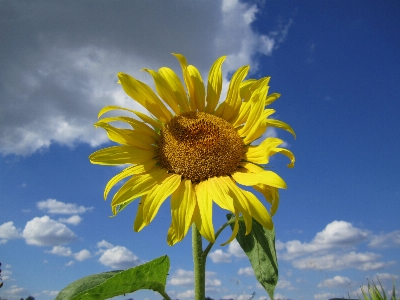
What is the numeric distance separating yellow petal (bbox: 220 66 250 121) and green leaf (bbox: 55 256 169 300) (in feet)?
5.21

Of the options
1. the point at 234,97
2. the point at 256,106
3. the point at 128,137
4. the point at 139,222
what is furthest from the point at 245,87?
the point at 139,222

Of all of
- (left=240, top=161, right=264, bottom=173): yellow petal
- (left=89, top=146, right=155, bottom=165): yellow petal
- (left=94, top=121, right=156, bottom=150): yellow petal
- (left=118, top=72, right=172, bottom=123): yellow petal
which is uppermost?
(left=118, top=72, right=172, bottom=123): yellow petal

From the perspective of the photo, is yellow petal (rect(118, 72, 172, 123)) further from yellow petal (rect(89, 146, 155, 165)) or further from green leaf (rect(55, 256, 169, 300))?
green leaf (rect(55, 256, 169, 300))

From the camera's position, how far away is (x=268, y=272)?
3473 millimetres

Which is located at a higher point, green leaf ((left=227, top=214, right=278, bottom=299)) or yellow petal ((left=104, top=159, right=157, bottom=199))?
yellow petal ((left=104, top=159, right=157, bottom=199))

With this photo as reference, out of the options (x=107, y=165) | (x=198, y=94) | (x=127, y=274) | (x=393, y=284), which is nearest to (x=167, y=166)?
(x=107, y=165)

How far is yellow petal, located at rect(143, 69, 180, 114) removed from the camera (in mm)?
3992

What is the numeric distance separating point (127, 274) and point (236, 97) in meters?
2.00

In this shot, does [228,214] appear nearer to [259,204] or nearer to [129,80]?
[259,204]

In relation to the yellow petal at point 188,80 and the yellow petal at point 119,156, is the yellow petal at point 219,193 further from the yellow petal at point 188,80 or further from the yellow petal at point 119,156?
the yellow petal at point 188,80

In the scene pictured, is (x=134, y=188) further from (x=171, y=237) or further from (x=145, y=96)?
(x=145, y=96)

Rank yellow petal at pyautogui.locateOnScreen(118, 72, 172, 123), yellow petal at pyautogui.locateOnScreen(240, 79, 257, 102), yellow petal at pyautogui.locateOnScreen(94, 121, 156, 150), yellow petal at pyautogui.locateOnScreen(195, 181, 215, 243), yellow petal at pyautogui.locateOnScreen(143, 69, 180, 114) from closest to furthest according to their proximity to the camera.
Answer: yellow petal at pyautogui.locateOnScreen(195, 181, 215, 243)
yellow petal at pyautogui.locateOnScreen(94, 121, 156, 150)
yellow petal at pyautogui.locateOnScreen(118, 72, 172, 123)
yellow petal at pyautogui.locateOnScreen(143, 69, 180, 114)
yellow petal at pyautogui.locateOnScreen(240, 79, 257, 102)

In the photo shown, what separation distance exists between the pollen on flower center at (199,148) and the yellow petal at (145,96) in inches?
4.9

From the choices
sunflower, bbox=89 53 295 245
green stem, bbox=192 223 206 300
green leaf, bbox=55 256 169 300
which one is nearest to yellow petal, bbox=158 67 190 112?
sunflower, bbox=89 53 295 245
